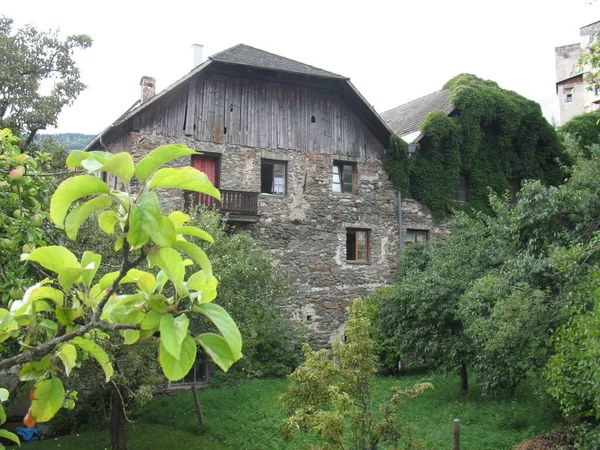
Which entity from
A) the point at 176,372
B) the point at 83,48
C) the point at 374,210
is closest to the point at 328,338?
the point at 374,210

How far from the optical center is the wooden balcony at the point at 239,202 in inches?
669

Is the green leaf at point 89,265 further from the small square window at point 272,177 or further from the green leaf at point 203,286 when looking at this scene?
the small square window at point 272,177

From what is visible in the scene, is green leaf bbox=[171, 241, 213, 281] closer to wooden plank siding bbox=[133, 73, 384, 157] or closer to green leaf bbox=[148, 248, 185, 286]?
green leaf bbox=[148, 248, 185, 286]

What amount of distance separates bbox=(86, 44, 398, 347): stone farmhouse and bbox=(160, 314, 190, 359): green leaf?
15.0 meters

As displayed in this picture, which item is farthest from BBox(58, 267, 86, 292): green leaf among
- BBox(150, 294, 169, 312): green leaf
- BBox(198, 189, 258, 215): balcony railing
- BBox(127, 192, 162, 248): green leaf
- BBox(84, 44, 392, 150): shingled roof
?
BBox(84, 44, 392, 150): shingled roof

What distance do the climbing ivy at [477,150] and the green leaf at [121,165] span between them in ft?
62.8

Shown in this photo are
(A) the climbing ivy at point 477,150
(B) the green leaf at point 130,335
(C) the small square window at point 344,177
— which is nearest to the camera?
(B) the green leaf at point 130,335

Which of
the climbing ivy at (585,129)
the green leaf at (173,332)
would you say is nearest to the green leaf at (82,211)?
the green leaf at (173,332)

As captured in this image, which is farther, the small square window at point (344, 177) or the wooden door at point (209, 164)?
the small square window at point (344, 177)

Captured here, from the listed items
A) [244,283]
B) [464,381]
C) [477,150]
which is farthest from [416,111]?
[244,283]

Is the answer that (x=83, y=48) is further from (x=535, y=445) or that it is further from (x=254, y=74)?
(x=535, y=445)

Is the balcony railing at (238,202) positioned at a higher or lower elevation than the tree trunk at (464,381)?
higher

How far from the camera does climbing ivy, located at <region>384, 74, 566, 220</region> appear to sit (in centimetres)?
2053

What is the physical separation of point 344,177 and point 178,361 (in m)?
18.5
